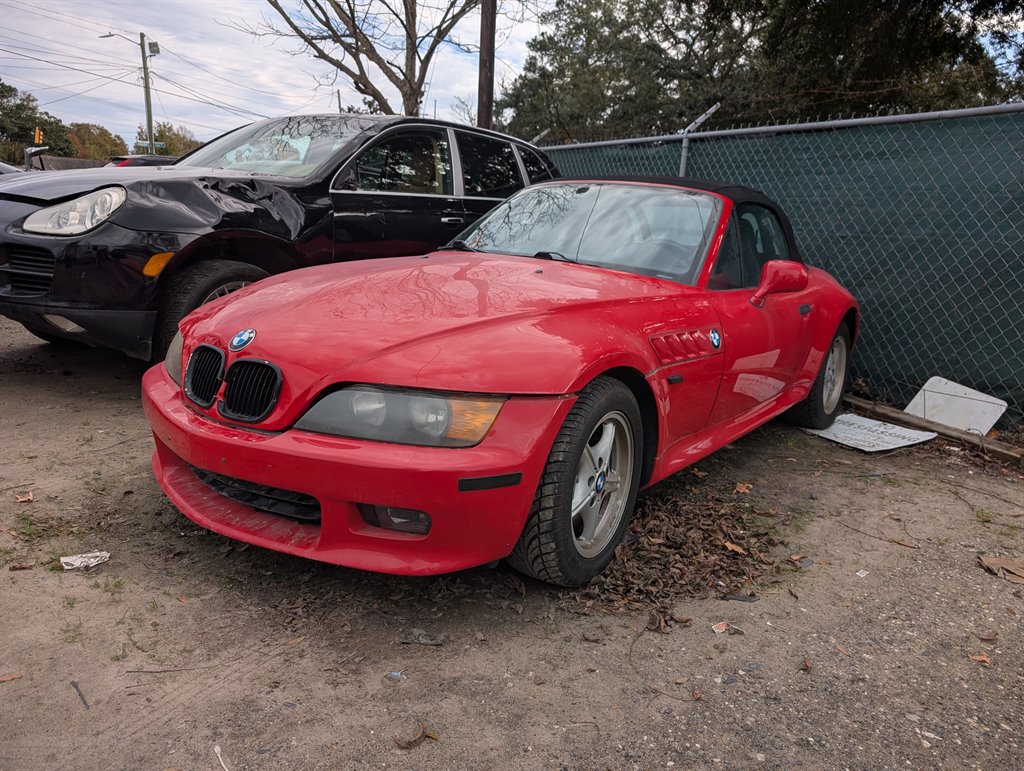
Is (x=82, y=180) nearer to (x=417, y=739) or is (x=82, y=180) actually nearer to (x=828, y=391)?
(x=417, y=739)

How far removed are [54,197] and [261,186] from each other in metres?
1.05

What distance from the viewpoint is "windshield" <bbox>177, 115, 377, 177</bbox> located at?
Answer: 477 cm

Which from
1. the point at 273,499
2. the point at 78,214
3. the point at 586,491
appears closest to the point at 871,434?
the point at 586,491

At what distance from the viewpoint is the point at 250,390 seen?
7.83ft

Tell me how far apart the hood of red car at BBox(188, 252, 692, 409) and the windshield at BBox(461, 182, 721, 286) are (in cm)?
27

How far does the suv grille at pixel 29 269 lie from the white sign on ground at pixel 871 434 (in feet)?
14.8

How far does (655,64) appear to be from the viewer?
23.7 meters

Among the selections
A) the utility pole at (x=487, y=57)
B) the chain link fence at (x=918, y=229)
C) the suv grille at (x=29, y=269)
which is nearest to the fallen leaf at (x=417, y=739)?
the suv grille at (x=29, y=269)

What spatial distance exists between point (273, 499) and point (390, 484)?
0.54m

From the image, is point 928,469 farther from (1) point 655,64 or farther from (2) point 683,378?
(1) point 655,64

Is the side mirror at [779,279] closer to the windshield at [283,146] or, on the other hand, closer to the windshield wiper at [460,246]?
the windshield wiper at [460,246]

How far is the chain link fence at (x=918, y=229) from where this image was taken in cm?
494

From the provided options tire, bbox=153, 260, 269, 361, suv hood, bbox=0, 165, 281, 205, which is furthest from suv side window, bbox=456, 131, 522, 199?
tire, bbox=153, 260, 269, 361

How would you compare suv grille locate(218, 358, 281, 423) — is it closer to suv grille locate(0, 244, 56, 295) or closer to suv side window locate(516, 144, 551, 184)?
suv grille locate(0, 244, 56, 295)
